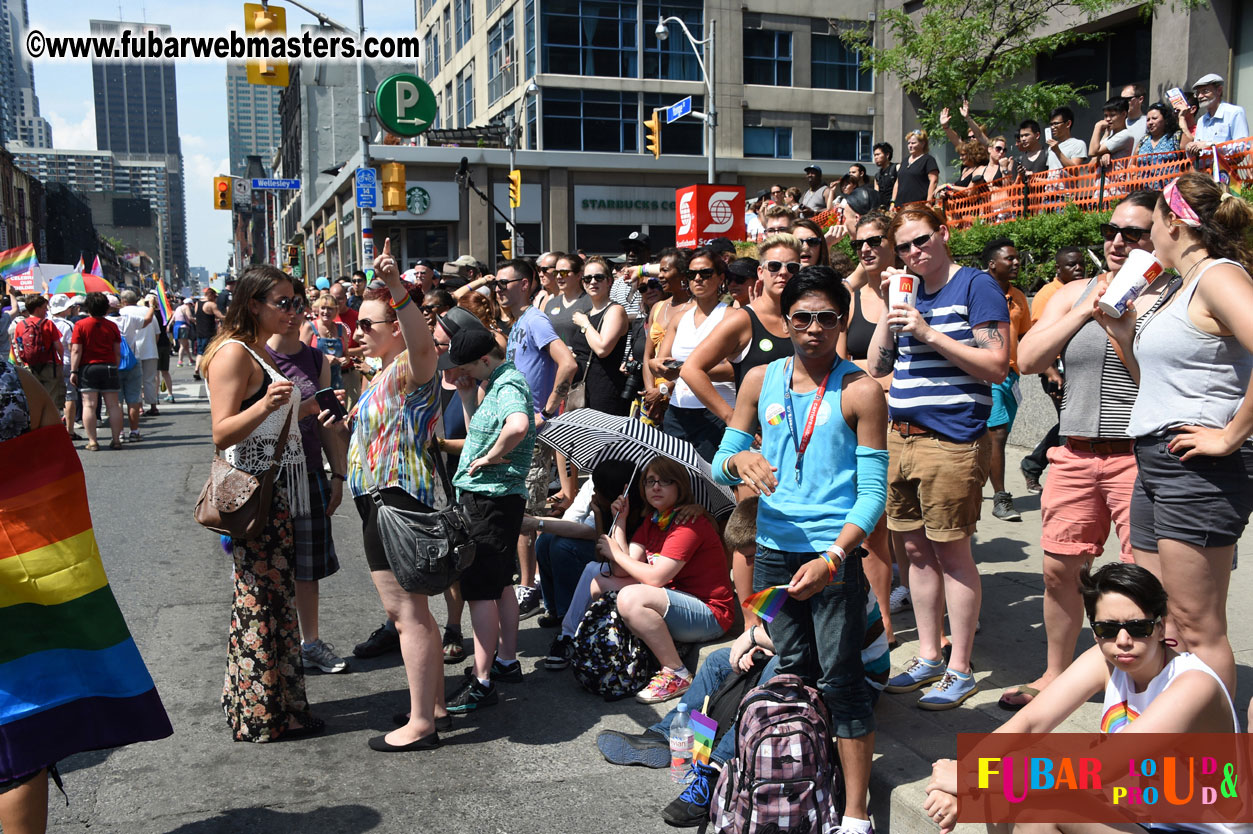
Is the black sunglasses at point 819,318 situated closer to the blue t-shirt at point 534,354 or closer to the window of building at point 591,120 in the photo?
the blue t-shirt at point 534,354

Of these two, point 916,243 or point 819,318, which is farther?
point 916,243

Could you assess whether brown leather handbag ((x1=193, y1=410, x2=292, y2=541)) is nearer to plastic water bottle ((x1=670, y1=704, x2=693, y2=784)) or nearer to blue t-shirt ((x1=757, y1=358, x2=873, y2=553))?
plastic water bottle ((x1=670, y1=704, x2=693, y2=784))

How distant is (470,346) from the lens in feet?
16.1

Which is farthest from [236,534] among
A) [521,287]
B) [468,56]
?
[468,56]

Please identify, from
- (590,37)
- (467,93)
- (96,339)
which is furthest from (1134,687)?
(467,93)

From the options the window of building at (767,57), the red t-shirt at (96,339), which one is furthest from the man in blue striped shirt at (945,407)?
the window of building at (767,57)

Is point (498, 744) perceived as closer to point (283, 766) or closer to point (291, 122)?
point (283, 766)

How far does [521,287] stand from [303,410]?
11.2ft

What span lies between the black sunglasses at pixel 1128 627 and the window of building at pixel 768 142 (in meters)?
41.7

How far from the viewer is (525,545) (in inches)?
256

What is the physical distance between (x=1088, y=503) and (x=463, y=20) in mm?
52098

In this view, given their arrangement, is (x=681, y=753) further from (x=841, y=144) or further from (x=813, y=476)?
(x=841, y=144)

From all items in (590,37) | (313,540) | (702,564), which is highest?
(590,37)

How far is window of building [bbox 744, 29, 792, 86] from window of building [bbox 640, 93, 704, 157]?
8.21 feet
